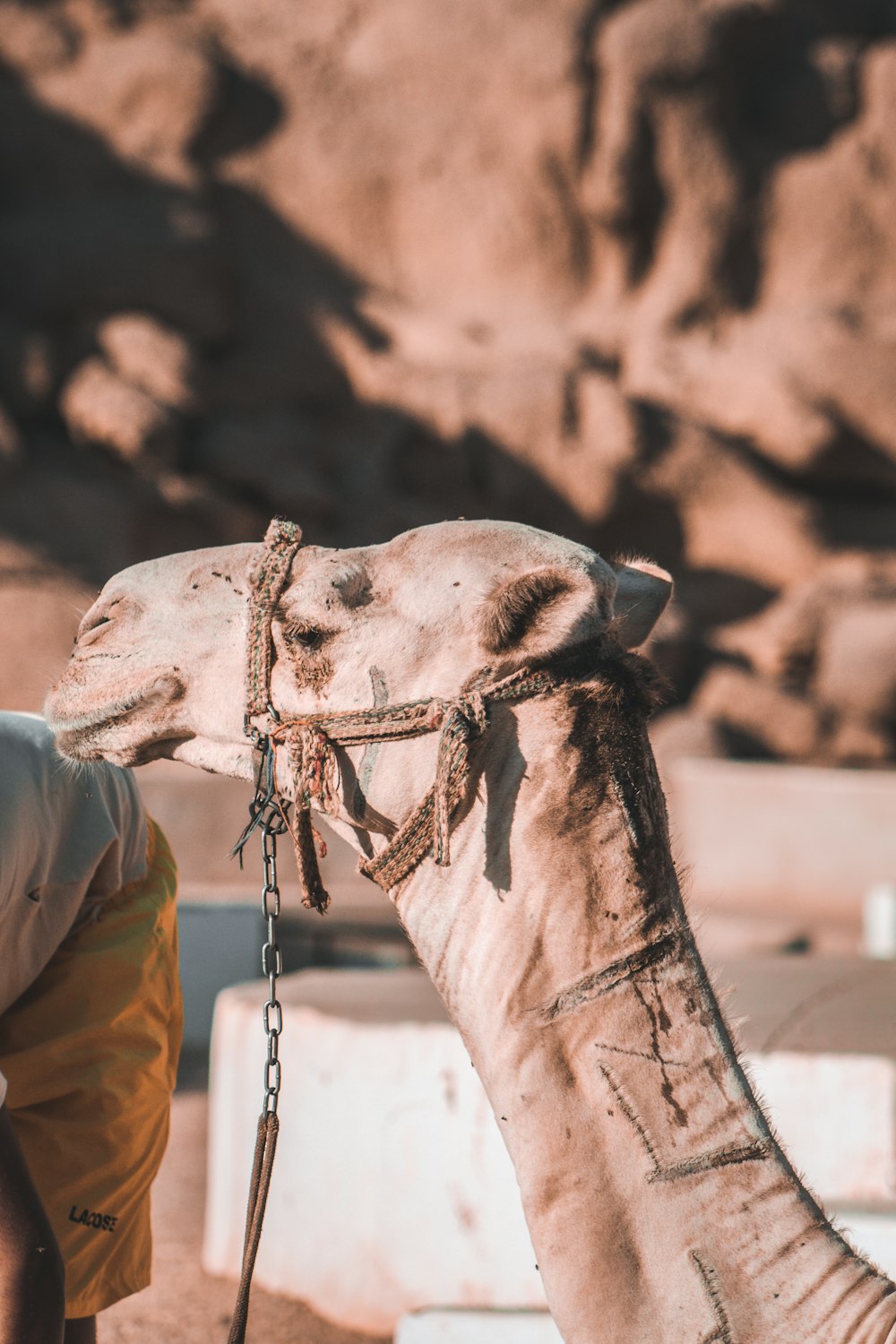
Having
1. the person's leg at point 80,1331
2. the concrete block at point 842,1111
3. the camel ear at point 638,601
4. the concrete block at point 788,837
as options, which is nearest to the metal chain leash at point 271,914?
the camel ear at point 638,601

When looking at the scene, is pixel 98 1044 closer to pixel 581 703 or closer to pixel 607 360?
pixel 581 703

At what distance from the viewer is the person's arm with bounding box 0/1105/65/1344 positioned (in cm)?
200

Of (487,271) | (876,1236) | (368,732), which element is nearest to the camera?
(368,732)

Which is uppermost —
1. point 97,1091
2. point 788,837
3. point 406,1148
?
point 788,837

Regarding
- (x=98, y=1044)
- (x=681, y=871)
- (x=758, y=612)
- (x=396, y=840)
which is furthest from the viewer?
(x=758, y=612)

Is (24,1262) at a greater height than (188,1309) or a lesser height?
greater

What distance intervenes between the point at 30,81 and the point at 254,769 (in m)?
20.9

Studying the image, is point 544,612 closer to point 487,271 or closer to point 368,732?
point 368,732

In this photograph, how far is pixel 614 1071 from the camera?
1949 mm

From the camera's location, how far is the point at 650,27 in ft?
67.0

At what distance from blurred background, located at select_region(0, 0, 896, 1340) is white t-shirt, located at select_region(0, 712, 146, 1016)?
15.5m

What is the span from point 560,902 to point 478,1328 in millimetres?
1635

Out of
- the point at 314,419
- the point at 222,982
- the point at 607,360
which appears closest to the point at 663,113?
the point at 607,360

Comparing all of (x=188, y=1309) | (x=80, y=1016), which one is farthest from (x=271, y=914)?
(x=188, y=1309)
